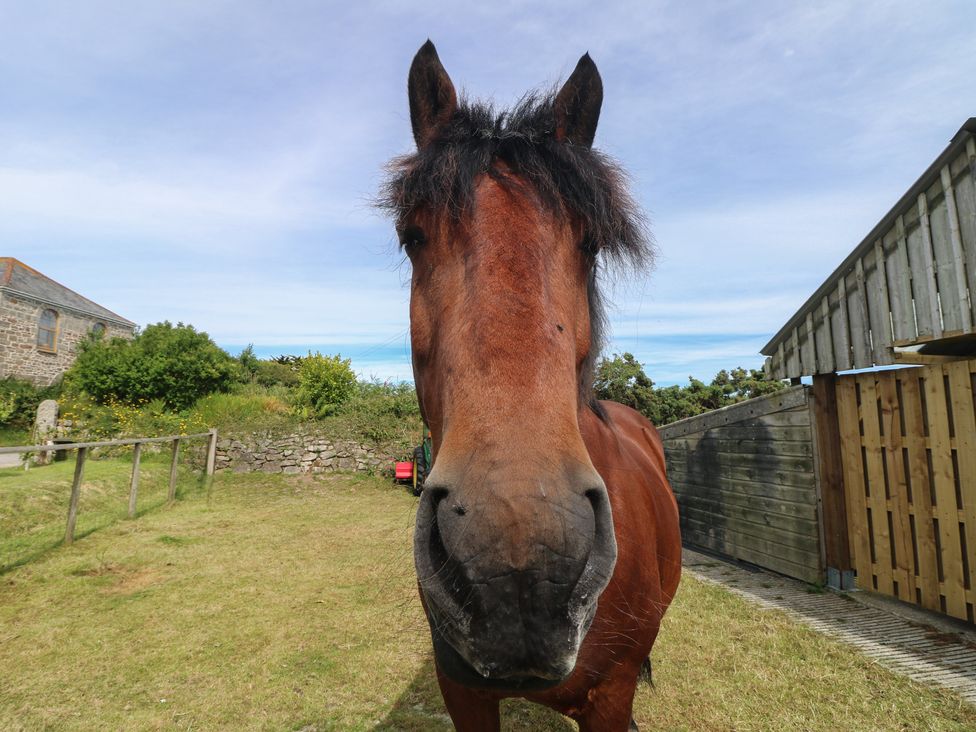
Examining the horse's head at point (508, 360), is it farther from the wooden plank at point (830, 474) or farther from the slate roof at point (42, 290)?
the slate roof at point (42, 290)

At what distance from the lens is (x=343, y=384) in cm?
1942

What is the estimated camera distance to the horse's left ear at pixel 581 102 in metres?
1.92

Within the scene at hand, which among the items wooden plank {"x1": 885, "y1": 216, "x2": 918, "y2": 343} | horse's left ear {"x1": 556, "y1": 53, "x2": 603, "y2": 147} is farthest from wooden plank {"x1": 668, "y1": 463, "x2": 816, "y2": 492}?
horse's left ear {"x1": 556, "y1": 53, "x2": 603, "y2": 147}

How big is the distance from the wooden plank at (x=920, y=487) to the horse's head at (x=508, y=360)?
508 cm

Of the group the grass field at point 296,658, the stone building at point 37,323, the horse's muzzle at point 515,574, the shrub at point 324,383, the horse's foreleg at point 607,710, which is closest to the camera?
the horse's muzzle at point 515,574

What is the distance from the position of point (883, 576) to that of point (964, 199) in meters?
4.04

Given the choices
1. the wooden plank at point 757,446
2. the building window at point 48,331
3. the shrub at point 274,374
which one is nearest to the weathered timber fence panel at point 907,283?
the wooden plank at point 757,446

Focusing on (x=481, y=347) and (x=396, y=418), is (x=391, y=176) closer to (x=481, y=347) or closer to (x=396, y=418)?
(x=481, y=347)

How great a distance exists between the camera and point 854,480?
5.79 metres

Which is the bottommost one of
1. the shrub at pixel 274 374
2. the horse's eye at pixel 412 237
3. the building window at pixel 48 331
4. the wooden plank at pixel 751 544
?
the wooden plank at pixel 751 544

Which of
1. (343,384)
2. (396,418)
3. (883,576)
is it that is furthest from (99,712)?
(343,384)

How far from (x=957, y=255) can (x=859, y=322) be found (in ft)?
3.97

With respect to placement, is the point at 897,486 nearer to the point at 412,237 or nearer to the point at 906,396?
the point at 906,396

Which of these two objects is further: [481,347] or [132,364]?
[132,364]
